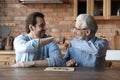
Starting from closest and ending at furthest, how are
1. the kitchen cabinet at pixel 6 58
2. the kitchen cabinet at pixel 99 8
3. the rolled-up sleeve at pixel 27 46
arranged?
the rolled-up sleeve at pixel 27 46
the kitchen cabinet at pixel 6 58
the kitchen cabinet at pixel 99 8

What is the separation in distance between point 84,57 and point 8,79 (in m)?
0.89

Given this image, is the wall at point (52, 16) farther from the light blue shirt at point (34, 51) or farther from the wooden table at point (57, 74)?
the wooden table at point (57, 74)

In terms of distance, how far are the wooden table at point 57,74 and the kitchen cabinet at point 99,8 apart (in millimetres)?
2468

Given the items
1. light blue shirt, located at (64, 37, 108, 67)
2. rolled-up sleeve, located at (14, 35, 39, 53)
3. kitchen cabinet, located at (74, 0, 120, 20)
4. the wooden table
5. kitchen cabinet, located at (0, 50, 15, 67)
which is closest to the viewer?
the wooden table

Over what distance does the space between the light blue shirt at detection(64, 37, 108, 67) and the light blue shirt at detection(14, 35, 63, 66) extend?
181 millimetres

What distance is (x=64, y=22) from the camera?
493 centimetres

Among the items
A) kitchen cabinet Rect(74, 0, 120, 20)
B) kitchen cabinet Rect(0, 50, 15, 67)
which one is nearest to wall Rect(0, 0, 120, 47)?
kitchen cabinet Rect(74, 0, 120, 20)

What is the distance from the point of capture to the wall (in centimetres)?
491

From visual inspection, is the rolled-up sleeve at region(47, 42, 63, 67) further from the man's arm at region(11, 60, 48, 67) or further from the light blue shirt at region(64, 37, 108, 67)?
the light blue shirt at region(64, 37, 108, 67)

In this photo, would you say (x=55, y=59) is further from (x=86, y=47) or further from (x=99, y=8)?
(x=99, y=8)

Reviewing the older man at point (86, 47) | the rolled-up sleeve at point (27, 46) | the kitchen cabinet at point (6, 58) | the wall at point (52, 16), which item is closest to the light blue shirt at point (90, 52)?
the older man at point (86, 47)

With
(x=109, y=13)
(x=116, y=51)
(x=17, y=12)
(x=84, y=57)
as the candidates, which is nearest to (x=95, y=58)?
(x=84, y=57)

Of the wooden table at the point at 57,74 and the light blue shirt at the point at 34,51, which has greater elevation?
the light blue shirt at the point at 34,51

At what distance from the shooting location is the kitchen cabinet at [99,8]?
4715mm
